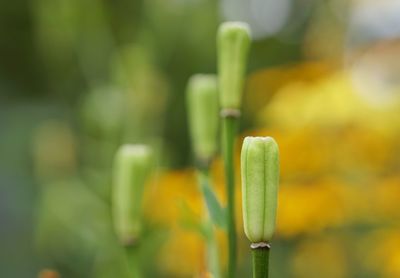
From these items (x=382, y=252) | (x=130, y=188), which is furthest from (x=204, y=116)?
(x=382, y=252)

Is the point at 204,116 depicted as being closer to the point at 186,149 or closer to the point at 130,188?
the point at 130,188

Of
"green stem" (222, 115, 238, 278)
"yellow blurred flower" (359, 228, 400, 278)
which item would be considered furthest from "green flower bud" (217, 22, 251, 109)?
"yellow blurred flower" (359, 228, 400, 278)

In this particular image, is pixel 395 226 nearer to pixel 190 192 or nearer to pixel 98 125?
pixel 190 192

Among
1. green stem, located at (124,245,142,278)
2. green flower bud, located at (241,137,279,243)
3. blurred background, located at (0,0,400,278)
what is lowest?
green stem, located at (124,245,142,278)

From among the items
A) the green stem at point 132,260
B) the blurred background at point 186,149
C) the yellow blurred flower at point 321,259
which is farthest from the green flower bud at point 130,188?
the yellow blurred flower at point 321,259

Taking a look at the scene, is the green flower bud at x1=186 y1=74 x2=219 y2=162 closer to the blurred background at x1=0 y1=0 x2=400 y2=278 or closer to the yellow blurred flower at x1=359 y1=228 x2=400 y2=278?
the blurred background at x1=0 y1=0 x2=400 y2=278

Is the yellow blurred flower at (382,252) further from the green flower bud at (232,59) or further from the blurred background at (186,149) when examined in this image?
the green flower bud at (232,59)

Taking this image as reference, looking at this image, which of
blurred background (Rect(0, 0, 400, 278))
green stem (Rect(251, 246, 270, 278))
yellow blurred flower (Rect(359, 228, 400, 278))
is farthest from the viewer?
blurred background (Rect(0, 0, 400, 278))
